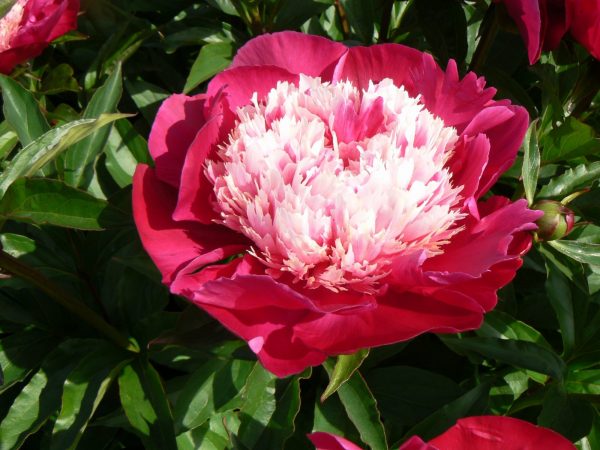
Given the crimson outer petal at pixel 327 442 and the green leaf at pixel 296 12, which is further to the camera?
the green leaf at pixel 296 12

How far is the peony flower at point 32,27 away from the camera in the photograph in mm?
1025

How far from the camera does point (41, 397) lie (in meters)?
0.94

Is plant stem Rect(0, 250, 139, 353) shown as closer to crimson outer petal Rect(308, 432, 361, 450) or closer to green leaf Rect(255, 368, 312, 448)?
green leaf Rect(255, 368, 312, 448)

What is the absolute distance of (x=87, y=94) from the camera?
1.19m

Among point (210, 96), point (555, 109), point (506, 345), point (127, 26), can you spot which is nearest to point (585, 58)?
point (555, 109)

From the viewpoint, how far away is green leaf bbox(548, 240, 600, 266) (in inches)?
30.8

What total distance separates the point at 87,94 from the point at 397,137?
2.22 ft

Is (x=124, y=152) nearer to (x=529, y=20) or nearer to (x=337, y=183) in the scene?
(x=337, y=183)

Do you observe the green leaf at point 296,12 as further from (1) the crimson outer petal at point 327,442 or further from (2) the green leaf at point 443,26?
(1) the crimson outer petal at point 327,442

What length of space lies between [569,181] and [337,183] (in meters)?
0.34

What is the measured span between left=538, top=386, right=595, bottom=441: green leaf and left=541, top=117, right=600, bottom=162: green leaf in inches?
11.7

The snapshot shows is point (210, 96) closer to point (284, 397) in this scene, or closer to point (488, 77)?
point (284, 397)

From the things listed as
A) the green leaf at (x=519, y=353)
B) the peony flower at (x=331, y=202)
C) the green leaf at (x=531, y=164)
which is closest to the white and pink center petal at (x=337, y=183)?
the peony flower at (x=331, y=202)

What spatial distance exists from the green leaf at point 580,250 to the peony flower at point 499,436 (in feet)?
0.77
